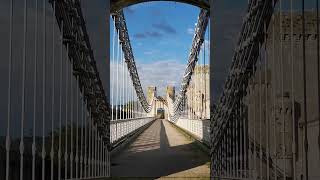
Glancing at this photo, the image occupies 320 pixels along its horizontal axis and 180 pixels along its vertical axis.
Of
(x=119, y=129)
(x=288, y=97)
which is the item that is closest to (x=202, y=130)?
(x=119, y=129)

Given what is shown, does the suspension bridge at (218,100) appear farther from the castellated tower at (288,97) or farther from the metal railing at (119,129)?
the metal railing at (119,129)

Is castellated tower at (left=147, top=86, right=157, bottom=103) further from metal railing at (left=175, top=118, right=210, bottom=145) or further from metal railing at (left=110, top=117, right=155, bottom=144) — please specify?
metal railing at (left=110, top=117, right=155, bottom=144)

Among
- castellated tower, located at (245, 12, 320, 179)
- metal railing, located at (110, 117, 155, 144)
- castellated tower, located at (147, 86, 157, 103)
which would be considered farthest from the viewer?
castellated tower, located at (147, 86, 157, 103)

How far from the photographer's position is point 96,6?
816cm

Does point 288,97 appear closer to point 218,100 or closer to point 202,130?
point 218,100

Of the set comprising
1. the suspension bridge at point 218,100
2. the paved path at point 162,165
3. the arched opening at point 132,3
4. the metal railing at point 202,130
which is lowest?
the paved path at point 162,165

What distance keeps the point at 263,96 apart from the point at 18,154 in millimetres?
2332

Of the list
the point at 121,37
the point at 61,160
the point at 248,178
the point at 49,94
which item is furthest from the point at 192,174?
the point at 121,37

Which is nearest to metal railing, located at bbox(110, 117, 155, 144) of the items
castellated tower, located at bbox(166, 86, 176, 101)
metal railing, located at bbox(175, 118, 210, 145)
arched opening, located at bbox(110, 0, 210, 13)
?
metal railing, located at bbox(175, 118, 210, 145)

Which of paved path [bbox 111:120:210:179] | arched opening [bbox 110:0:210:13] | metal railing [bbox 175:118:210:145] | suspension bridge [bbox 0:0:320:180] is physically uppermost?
arched opening [bbox 110:0:210:13]

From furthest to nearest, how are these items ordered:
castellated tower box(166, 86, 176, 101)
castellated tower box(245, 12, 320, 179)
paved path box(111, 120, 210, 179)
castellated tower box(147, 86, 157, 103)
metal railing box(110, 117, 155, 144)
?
castellated tower box(147, 86, 157, 103) → castellated tower box(166, 86, 176, 101) → metal railing box(110, 117, 155, 144) → paved path box(111, 120, 210, 179) → castellated tower box(245, 12, 320, 179)

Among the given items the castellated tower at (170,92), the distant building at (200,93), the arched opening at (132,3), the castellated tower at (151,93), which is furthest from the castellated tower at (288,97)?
the castellated tower at (151,93)

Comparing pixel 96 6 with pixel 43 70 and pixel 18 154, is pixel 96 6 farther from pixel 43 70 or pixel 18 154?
pixel 18 154

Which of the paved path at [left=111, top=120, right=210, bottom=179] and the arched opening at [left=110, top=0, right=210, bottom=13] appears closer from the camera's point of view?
the paved path at [left=111, top=120, right=210, bottom=179]
